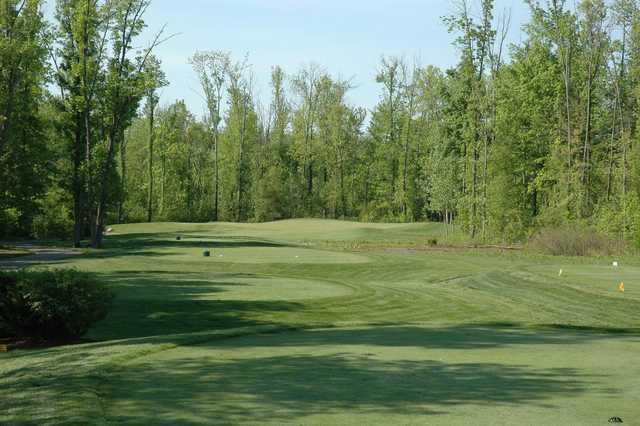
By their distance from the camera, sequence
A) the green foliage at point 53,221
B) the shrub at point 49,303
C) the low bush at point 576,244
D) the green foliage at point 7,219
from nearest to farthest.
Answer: the shrub at point 49,303, the low bush at point 576,244, the green foliage at point 7,219, the green foliage at point 53,221

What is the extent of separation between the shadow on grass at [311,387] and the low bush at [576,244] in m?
32.5

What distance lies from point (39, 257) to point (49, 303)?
2384 cm

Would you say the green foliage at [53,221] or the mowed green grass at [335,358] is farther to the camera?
the green foliage at [53,221]

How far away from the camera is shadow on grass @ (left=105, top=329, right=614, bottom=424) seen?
682 cm

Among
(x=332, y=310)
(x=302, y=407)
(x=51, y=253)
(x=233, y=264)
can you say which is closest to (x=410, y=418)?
(x=302, y=407)

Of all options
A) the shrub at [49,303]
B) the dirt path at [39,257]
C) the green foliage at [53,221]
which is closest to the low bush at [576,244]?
the dirt path at [39,257]

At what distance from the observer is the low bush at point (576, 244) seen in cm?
3922

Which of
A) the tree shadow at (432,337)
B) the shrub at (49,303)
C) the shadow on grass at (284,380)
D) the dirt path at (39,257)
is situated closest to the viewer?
the shadow on grass at (284,380)

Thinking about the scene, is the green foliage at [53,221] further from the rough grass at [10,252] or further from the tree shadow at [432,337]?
the tree shadow at [432,337]

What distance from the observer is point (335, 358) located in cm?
976

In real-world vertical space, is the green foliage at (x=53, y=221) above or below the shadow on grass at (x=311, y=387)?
above

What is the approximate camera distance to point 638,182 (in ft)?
143

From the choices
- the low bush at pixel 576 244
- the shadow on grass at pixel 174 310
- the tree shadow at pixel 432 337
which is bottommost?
the shadow on grass at pixel 174 310

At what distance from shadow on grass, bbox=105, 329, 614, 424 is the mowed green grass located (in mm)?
22
